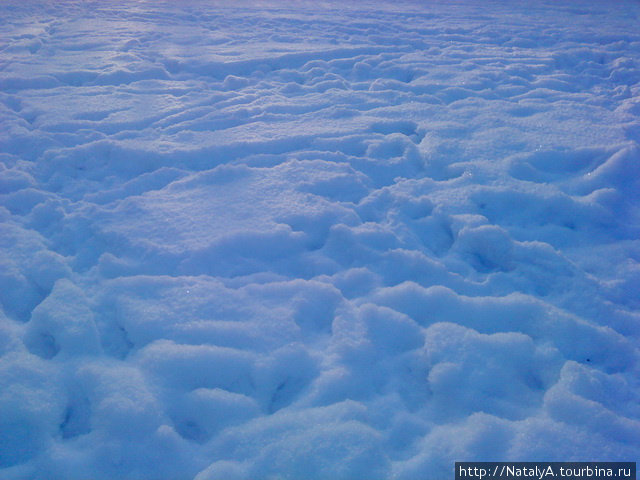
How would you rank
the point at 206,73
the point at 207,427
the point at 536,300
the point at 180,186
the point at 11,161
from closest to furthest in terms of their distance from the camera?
the point at 207,427 → the point at 536,300 → the point at 180,186 → the point at 11,161 → the point at 206,73

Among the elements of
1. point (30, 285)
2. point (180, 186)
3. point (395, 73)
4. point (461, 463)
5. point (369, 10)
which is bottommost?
point (461, 463)

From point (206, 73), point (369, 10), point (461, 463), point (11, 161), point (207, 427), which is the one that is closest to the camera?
point (461, 463)

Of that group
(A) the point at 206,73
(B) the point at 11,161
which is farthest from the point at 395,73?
(B) the point at 11,161

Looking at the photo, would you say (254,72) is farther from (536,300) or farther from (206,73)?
(536,300)

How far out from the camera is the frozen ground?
1.66 metres

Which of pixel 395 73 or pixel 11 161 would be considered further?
pixel 395 73

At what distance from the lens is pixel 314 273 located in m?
2.38

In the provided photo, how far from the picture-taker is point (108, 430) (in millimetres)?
1646

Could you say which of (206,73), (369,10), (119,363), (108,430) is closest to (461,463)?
(108,430)

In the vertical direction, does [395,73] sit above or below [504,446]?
above

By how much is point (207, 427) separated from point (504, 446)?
1.20 metres

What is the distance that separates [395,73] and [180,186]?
3.07 m

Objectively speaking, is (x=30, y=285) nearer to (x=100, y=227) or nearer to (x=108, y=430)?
(x=100, y=227)

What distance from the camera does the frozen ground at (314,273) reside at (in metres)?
1.66
